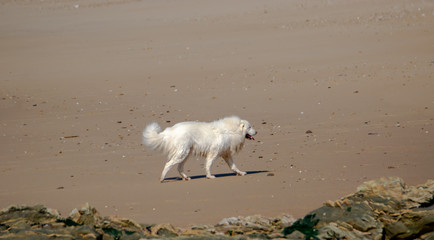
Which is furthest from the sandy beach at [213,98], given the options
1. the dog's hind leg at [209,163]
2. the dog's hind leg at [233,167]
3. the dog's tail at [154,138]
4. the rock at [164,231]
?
the rock at [164,231]

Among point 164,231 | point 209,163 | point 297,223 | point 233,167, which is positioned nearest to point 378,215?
point 297,223

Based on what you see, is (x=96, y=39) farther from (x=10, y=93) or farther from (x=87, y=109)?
(x=87, y=109)

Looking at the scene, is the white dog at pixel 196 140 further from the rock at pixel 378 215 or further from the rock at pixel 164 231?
the rock at pixel 164 231

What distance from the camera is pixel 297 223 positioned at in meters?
7.20

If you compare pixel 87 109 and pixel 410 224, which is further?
pixel 87 109

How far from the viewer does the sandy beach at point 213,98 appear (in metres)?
10.9

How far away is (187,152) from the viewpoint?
1153 cm

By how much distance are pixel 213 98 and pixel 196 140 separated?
649cm

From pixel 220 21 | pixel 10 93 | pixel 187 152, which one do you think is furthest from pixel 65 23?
pixel 187 152

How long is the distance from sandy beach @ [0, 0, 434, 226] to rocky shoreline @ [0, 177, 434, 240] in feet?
5.84

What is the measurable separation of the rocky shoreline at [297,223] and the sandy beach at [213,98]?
178cm

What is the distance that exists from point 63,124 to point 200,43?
8725 millimetres

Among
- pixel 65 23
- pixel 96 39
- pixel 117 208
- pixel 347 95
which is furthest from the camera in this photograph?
pixel 65 23

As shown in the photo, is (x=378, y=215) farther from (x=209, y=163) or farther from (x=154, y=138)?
(x=154, y=138)
